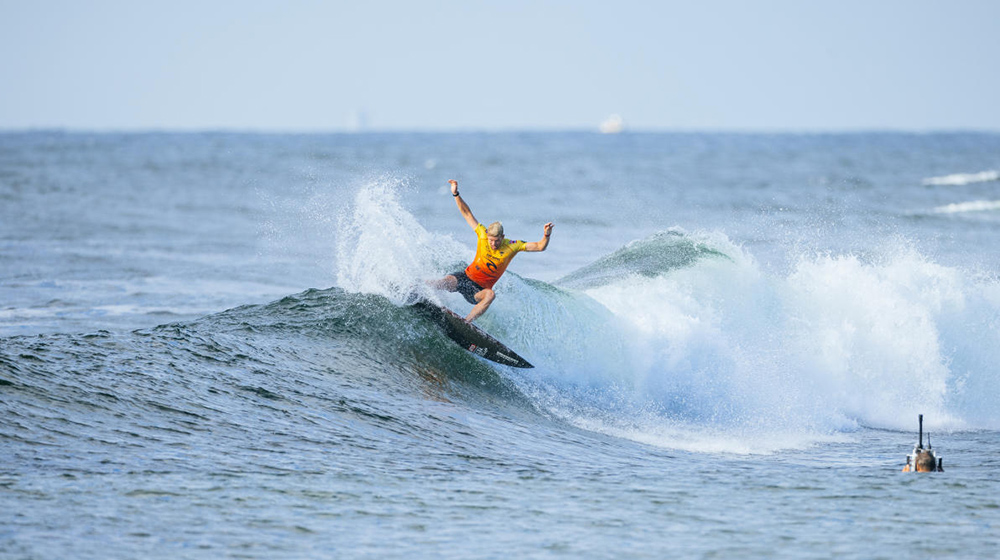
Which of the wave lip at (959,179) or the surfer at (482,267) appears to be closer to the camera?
the surfer at (482,267)

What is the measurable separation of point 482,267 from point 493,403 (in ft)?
6.60

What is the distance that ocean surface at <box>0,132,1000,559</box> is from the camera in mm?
7734

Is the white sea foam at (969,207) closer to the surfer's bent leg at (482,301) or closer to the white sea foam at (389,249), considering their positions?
the surfer's bent leg at (482,301)

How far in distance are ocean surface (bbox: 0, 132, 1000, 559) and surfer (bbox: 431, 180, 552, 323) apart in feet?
1.48

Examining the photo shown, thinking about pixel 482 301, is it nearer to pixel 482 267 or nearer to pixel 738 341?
pixel 482 267

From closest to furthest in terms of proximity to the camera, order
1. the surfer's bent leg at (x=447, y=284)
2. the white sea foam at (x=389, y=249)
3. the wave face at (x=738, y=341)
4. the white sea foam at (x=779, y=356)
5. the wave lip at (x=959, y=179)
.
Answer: the white sea foam at (x=779, y=356)
the wave face at (x=738, y=341)
the surfer's bent leg at (x=447, y=284)
the white sea foam at (x=389, y=249)
the wave lip at (x=959, y=179)

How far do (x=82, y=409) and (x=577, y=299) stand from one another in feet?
26.5

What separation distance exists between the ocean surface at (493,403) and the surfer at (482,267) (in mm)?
451

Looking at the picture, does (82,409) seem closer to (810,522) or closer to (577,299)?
(810,522)

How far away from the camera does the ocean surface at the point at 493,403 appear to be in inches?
305

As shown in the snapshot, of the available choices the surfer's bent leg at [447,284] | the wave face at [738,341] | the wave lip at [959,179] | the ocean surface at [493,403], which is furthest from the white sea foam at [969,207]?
the surfer's bent leg at [447,284]

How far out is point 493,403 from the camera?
12.2 meters

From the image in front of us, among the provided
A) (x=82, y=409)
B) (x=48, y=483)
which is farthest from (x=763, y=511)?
(x=82, y=409)

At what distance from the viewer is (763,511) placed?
27.5 ft
